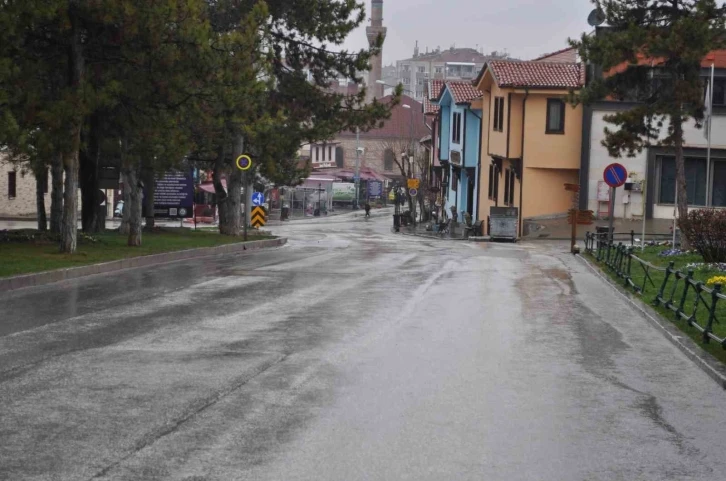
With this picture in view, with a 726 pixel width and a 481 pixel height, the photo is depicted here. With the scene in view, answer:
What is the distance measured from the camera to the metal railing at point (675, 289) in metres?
14.2

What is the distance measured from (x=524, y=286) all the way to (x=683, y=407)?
12692mm

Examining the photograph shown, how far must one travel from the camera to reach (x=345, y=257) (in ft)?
105

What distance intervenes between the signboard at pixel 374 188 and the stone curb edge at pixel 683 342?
94.6 m

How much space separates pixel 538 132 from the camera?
178 ft

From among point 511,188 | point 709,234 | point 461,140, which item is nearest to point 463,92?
point 461,140

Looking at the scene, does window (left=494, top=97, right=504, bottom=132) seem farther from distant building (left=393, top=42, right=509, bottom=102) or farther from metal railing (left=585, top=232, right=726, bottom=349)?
distant building (left=393, top=42, right=509, bottom=102)

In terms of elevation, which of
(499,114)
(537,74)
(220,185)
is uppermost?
(537,74)

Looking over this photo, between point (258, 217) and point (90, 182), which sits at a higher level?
point (90, 182)

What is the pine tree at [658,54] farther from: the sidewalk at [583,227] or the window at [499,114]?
the window at [499,114]

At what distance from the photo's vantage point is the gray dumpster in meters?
51.2

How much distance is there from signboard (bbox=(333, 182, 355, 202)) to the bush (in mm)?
79995

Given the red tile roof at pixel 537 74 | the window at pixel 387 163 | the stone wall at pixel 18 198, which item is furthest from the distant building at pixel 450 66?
the red tile roof at pixel 537 74

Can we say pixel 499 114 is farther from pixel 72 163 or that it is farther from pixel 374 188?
pixel 374 188

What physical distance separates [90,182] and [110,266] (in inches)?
468
